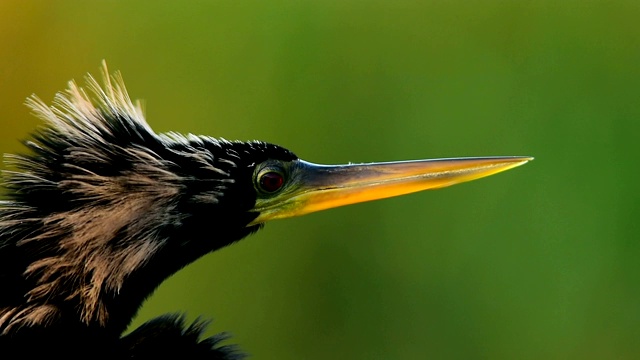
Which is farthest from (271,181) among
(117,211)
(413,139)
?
(413,139)

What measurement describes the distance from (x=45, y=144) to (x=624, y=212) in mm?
2838

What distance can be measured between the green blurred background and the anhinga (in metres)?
1.94

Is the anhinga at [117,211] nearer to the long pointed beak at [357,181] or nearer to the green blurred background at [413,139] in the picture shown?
the long pointed beak at [357,181]

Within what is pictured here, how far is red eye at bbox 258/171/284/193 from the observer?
192 centimetres

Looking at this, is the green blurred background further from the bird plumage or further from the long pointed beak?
the bird plumage

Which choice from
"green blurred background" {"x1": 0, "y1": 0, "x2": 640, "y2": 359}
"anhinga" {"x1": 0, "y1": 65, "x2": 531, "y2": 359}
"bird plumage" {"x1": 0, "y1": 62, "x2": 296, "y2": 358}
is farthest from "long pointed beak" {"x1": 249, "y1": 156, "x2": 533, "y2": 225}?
"green blurred background" {"x1": 0, "y1": 0, "x2": 640, "y2": 359}

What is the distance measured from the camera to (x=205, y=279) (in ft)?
12.7

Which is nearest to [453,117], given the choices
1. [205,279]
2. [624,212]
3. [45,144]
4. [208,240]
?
[624,212]

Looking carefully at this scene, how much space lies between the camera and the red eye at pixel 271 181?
1.92 m

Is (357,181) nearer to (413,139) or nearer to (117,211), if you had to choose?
(117,211)

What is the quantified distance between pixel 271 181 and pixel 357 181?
0.20 metres

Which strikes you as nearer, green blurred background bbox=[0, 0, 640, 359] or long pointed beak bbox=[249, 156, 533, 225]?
long pointed beak bbox=[249, 156, 533, 225]

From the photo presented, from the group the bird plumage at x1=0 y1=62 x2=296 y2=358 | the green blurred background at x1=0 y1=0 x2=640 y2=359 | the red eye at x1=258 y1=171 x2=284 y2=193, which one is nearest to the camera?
the bird plumage at x1=0 y1=62 x2=296 y2=358

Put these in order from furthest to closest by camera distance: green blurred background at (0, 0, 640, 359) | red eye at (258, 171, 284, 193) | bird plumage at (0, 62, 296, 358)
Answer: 1. green blurred background at (0, 0, 640, 359)
2. red eye at (258, 171, 284, 193)
3. bird plumage at (0, 62, 296, 358)
